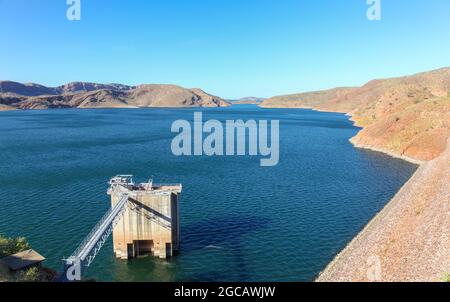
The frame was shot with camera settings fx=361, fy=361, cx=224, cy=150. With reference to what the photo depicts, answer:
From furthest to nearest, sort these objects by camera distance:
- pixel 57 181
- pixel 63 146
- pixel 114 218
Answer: pixel 63 146 < pixel 57 181 < pixel 114 218

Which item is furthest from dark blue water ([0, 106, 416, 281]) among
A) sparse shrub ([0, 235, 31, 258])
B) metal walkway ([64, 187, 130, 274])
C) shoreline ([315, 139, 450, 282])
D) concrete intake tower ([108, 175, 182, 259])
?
sparse shrub ([0, 235, 31, 258])

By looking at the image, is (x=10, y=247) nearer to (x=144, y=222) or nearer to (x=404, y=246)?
(x=144, y=222)

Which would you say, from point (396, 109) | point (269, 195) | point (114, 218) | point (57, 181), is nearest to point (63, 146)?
point (57, 181)

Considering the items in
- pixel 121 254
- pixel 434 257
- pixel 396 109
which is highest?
pixel 396 109

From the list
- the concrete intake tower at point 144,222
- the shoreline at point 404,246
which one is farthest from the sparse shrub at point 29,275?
the shoreline at point 404,246

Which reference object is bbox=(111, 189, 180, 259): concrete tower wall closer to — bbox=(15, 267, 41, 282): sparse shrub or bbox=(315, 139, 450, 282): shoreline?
bbox=(15, 267, 41, 282): sparse shrub

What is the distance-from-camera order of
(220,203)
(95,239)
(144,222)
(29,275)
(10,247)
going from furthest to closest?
(220,203)
(144,222)
(95,239)
(10,247)
(29,275)

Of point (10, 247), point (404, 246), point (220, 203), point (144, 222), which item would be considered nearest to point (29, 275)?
point (10, 247)

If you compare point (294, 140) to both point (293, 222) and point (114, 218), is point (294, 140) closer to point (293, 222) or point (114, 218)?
point (293, 222)
